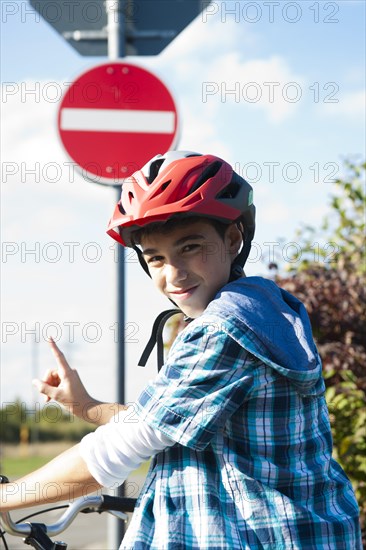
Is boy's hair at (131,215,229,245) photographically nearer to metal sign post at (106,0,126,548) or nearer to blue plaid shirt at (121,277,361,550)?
blue plaid shirt at (121,277,361,550)

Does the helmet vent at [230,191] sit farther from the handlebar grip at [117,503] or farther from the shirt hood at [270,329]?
the handlebar grip at [117,503]

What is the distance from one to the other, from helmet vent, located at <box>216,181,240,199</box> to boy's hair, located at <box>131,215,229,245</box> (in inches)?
2.9

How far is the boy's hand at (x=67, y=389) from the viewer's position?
238cm

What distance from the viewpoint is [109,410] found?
2373 mm

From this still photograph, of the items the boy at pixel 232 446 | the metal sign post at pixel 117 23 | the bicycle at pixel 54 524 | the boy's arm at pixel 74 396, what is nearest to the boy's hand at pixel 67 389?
the boy's arm at pixel 74 396

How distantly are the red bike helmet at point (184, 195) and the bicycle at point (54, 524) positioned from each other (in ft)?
2.51

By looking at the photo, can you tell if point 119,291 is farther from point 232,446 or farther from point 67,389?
point 232,446

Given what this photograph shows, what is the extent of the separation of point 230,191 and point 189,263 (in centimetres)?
31

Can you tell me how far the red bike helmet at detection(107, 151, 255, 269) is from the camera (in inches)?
92.7

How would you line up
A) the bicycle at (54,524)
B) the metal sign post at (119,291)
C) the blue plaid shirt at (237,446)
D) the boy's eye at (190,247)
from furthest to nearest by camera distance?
the metal sign post at (119,291)
the bicycle at (54,524)
the boy's eye at (190,247)
the blue plaid shirt at (237,446)

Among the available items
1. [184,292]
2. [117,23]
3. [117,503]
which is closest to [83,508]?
[117,503]

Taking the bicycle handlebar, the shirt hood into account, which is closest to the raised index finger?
the shirt hood

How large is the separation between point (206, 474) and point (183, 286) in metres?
0.51

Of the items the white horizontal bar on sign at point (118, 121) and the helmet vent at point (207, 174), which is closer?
the helmet vent at point (207, 174)
